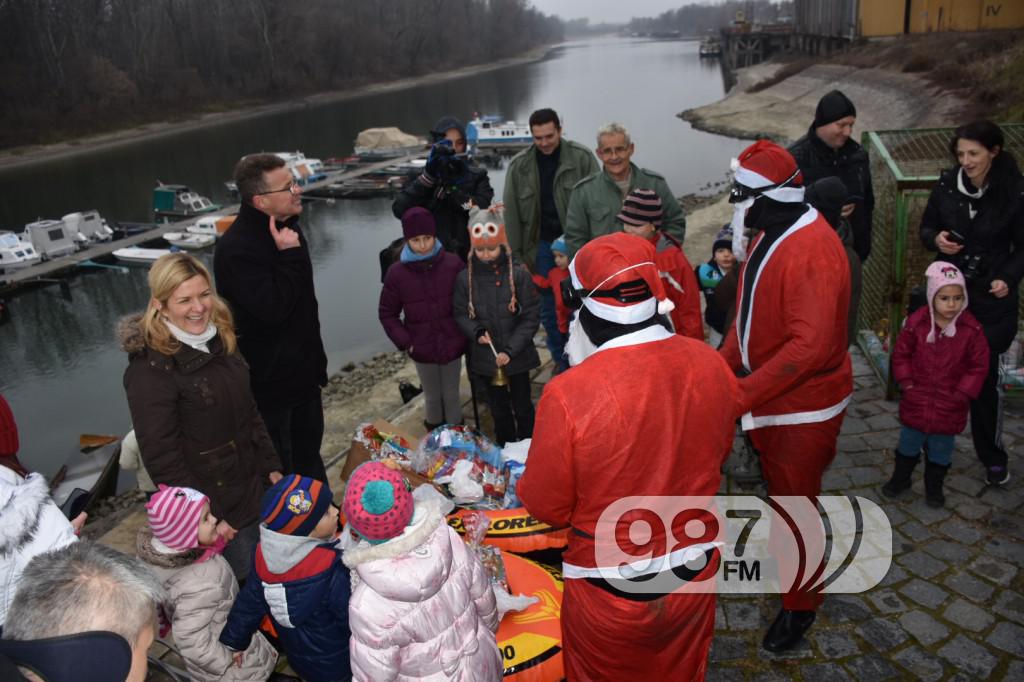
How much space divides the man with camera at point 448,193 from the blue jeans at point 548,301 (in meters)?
0.63

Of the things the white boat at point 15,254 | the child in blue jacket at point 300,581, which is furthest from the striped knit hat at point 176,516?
the white boat at point 15,254

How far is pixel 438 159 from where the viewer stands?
18.3 feet

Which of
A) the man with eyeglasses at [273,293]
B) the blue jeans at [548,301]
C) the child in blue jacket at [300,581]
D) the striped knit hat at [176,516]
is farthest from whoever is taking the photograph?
the blue jeans at [548,301]

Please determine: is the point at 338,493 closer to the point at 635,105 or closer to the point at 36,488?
the point at 36,488

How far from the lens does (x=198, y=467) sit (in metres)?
3.50

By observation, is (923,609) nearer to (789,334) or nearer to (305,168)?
(789,334)

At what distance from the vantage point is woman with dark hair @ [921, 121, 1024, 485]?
4152mm

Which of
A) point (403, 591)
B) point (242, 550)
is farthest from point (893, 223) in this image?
point (242, 550)

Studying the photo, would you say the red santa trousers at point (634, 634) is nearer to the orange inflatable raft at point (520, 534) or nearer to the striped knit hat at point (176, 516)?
the orange inflatable raft at point (520, 534)

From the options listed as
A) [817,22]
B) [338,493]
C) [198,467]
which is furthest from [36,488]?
[817,22]

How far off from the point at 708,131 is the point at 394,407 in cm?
3748

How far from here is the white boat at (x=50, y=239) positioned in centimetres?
2723

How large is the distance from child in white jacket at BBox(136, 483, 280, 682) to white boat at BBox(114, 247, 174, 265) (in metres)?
25.6

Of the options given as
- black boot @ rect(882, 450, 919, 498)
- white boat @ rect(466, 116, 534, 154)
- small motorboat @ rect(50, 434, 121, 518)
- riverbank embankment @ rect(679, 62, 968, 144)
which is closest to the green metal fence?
black boot @ rect(882, 450, 919, 498)
